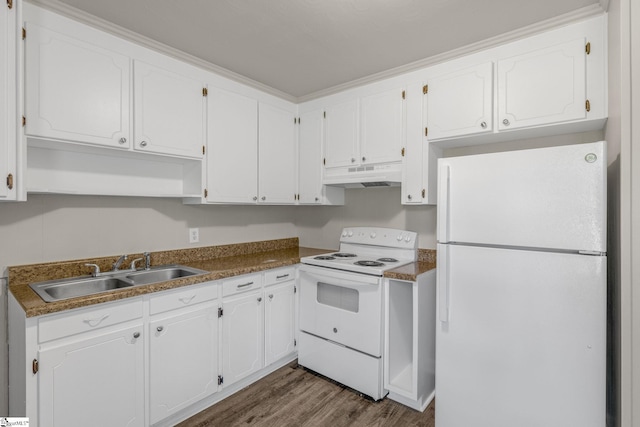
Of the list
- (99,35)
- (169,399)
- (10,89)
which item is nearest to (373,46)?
(99,35)

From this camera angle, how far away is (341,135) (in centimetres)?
288

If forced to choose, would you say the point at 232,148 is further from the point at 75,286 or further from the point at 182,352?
the point at 182,352

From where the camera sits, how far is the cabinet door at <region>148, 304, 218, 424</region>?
1.87 m

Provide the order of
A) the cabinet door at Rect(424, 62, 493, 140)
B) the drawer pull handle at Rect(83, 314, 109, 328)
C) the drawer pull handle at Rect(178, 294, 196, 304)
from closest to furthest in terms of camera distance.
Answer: the drawer pull handle at Rect(83, 314, 109, 328), the drawer pull handle at Rect(178, 294, 196, 304), the cabinet door at Rect(424, 62, 493, 140)

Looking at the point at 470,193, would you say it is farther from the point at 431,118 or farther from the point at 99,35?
the point at 99,35

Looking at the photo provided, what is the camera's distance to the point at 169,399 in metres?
1.93

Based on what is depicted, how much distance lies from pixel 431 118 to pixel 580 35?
0.90m

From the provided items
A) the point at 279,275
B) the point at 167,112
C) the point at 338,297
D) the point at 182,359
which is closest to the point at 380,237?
the point at 338,297

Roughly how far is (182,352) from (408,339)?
5.21 feet

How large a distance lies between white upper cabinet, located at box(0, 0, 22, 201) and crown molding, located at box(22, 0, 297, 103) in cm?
29

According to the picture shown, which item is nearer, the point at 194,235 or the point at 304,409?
the point at 304,409

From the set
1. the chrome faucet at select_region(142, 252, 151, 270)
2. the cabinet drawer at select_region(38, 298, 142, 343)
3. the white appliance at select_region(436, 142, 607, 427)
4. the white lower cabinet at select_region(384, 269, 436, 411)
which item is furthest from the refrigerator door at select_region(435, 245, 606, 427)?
the chrome faucet at select_region(142, 252, 151, 270)

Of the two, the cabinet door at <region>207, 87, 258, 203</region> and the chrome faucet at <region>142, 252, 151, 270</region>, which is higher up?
the cabinet door at <region>207, 87, 258, 203</region>

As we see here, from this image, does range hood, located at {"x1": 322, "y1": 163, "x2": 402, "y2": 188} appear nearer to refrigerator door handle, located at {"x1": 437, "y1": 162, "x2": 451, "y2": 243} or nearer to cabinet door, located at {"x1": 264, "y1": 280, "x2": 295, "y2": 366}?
refrigerator door handle, located at {"x1": 437, "y1": 162, "x2": 451, "y2": 243}
